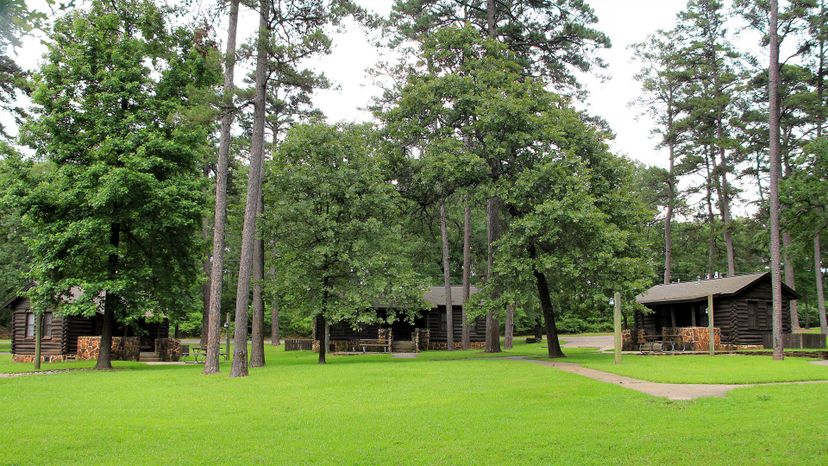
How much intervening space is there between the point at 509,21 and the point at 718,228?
1994 cm

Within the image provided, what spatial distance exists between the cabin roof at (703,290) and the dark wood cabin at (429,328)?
10.9 m

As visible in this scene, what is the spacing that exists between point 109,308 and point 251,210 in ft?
27.9

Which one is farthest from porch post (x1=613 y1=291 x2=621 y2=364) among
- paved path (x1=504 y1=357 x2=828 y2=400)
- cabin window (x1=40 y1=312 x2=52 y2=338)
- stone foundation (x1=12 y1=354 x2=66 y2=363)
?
cabin window (x1=40 y1=312 x2=52 y2=338)

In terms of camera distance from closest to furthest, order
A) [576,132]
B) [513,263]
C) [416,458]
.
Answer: [416,458] < [513,263] < [576,132]

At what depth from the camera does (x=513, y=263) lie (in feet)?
79.2

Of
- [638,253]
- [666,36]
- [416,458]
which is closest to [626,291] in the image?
[638,253]

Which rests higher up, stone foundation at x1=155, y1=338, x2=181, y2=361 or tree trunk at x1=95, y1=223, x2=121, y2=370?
tree trunk at x1=95, y1=223, x2=121, y2=370

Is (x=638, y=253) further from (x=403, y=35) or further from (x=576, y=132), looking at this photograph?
(x=403, y=35)

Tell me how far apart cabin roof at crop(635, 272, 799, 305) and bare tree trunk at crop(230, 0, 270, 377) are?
18557 mm

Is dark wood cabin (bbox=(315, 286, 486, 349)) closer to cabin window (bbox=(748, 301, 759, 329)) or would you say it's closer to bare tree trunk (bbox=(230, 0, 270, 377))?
cabin window (bbox=(748, 301, 759, 329))

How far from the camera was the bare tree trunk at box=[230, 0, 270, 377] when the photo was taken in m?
19.2

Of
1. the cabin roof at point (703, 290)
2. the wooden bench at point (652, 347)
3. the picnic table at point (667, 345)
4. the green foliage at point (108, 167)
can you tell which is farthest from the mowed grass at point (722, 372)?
the green foliage at point (108, 167)

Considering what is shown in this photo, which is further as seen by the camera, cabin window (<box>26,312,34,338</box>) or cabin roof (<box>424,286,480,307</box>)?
cabin roof (<box>424,286,480,307</box>)

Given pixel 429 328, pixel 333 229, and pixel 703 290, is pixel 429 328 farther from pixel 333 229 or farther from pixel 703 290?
pixel 333 229
